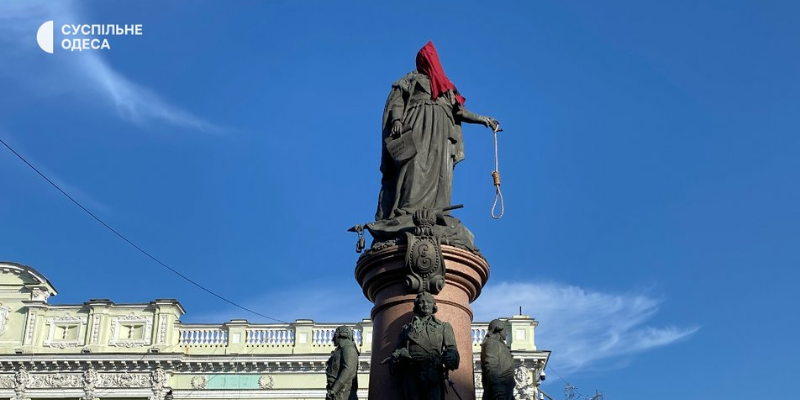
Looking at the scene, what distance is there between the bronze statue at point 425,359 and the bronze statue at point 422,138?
159cm

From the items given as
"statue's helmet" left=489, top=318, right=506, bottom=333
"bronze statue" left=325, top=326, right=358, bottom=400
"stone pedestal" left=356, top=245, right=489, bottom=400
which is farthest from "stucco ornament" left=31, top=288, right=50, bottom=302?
"statue's helmet" left=489, top=318, right=506, bottom=333

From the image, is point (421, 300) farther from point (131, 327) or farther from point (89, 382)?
point (131, 327)

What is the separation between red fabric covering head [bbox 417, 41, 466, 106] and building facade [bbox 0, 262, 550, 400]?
69.9 feet

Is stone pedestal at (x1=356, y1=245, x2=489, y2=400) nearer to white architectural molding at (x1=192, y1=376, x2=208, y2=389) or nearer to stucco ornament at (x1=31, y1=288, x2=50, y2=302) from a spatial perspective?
white architectural molding at (x1=192, y1=376, x2=208, y2=389)

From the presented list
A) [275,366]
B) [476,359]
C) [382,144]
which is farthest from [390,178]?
[275,366]

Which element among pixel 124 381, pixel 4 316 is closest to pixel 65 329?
pixel 4 316

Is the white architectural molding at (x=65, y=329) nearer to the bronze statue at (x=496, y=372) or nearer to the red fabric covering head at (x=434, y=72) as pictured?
the red fabric covering head at (x=434, y=72)

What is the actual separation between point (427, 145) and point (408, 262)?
1624mm

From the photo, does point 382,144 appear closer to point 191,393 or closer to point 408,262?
point 408,262

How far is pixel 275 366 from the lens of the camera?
31.6 meters

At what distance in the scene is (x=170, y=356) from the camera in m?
31.6

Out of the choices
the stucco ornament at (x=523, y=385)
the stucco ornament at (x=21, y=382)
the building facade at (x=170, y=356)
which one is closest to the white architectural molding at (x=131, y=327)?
the building facade at (x=170, y=356)

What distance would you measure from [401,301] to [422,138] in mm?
1984

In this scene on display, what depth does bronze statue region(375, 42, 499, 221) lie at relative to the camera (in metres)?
9.30
